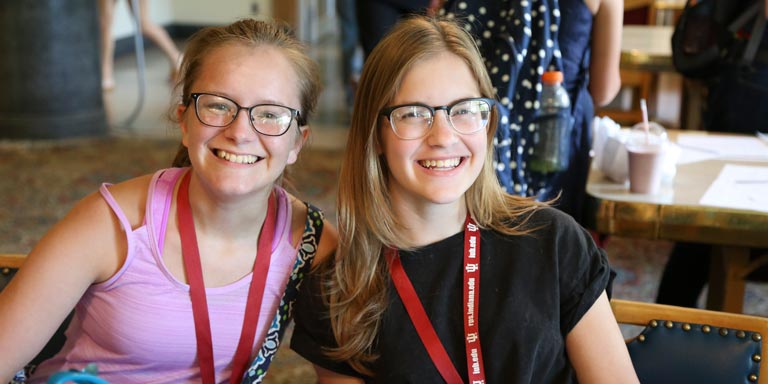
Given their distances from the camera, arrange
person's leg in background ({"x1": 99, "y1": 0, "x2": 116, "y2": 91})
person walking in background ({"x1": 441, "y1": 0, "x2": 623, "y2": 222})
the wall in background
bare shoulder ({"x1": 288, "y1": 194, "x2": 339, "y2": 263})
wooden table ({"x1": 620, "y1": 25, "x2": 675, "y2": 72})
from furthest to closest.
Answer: the wall in background
person's leg in background ({"x1": 99, "y1": 0, "x2": 116, "y2": 91})
wooden table ({"x1": 620, "y1": 25, "x2": 675, "y2": 72})
person walking in background ({"x1": 441, "y1": 0, "x2": 623, "y2": 222})
bare shoulder ({"x1": 288, "y1": 194, "x2": 339, "y2": 263})

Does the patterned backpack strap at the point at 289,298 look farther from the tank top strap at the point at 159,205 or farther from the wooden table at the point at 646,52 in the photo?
the wooden table at the point at 646,52

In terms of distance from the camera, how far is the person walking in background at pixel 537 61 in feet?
7.57

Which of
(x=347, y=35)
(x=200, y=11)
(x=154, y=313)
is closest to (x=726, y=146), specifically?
(x=154, y=313)

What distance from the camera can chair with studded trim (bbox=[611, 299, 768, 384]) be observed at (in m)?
1.62

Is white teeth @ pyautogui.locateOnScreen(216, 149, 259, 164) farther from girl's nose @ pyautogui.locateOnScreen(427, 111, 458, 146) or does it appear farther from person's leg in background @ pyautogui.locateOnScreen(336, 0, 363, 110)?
person's leg in background @ pyautogui.locateOnScreen(336, 0, 363, 110)

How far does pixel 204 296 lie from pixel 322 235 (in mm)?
254

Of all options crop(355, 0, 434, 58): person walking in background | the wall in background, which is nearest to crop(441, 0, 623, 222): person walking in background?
crop(355, 0, 434, 58): person walking in background

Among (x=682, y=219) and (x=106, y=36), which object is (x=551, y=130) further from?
(x=106, y=36)

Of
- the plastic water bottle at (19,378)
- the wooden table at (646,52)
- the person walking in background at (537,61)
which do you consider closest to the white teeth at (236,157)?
the plastic water bottle at (19,378)

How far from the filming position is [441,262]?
5.33 feet

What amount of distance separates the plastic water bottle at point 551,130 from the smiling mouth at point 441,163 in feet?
2.81

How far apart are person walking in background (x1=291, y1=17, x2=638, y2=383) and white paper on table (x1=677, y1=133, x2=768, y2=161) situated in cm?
106

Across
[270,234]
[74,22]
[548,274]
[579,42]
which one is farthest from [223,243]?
[74,22]

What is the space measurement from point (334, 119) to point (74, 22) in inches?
75.2
